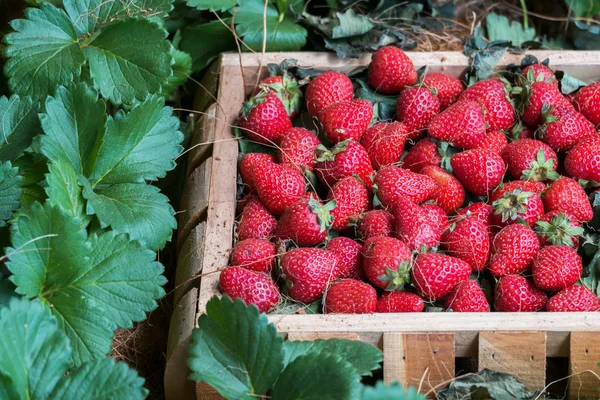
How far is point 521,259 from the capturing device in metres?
1.42

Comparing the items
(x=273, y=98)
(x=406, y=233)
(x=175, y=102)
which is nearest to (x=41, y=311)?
(x=406, y=233)

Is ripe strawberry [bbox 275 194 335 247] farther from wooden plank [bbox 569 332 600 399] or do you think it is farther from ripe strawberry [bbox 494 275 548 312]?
wooden plank [bbox 569 332 600 399]

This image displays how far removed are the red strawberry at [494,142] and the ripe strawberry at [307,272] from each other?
0.45 meters

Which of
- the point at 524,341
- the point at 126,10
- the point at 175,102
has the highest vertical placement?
the point at 126,10

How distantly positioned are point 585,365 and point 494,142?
534 mm

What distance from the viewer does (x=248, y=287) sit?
1.35 m

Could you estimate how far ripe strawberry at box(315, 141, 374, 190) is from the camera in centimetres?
158

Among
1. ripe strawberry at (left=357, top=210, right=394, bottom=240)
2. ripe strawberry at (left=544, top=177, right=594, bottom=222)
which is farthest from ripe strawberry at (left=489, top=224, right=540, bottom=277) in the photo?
ripe strawberry at (left=357, top=210, right=394, bottom=240)

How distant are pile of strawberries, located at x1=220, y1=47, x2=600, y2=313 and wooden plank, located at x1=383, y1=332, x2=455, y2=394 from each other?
0.28 feet

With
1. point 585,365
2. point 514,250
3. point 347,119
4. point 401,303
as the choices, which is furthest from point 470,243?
point 347,119

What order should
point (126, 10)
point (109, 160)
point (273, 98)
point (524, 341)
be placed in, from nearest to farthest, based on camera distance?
point (524, 341), point (109, 160), point (126, 10), point (273, 98)

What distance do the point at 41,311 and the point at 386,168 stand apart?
0.77 metres

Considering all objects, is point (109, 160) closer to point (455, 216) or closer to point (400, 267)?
point (400, 267)

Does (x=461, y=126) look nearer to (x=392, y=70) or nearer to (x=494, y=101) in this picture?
(x=494, y=101)
